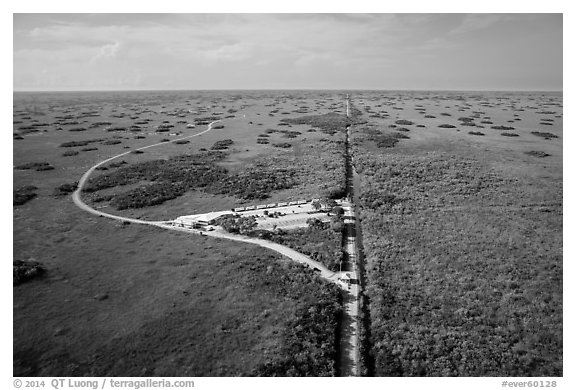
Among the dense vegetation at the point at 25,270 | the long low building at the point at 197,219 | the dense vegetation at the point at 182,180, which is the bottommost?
the dense vegetation at the point at 25,270

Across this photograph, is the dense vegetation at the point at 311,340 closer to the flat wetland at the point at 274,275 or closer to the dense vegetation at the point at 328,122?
the flat wetland at the point at 274,275

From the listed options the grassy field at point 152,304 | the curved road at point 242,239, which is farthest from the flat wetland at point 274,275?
the curved road at point 242,239

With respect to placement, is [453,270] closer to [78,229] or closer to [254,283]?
[254,283]

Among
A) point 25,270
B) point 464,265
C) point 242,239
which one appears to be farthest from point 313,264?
point 25,270

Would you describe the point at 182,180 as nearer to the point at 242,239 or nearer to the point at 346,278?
the point at 242,239

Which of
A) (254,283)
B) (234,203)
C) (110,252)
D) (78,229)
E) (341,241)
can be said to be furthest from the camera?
(234,203)
